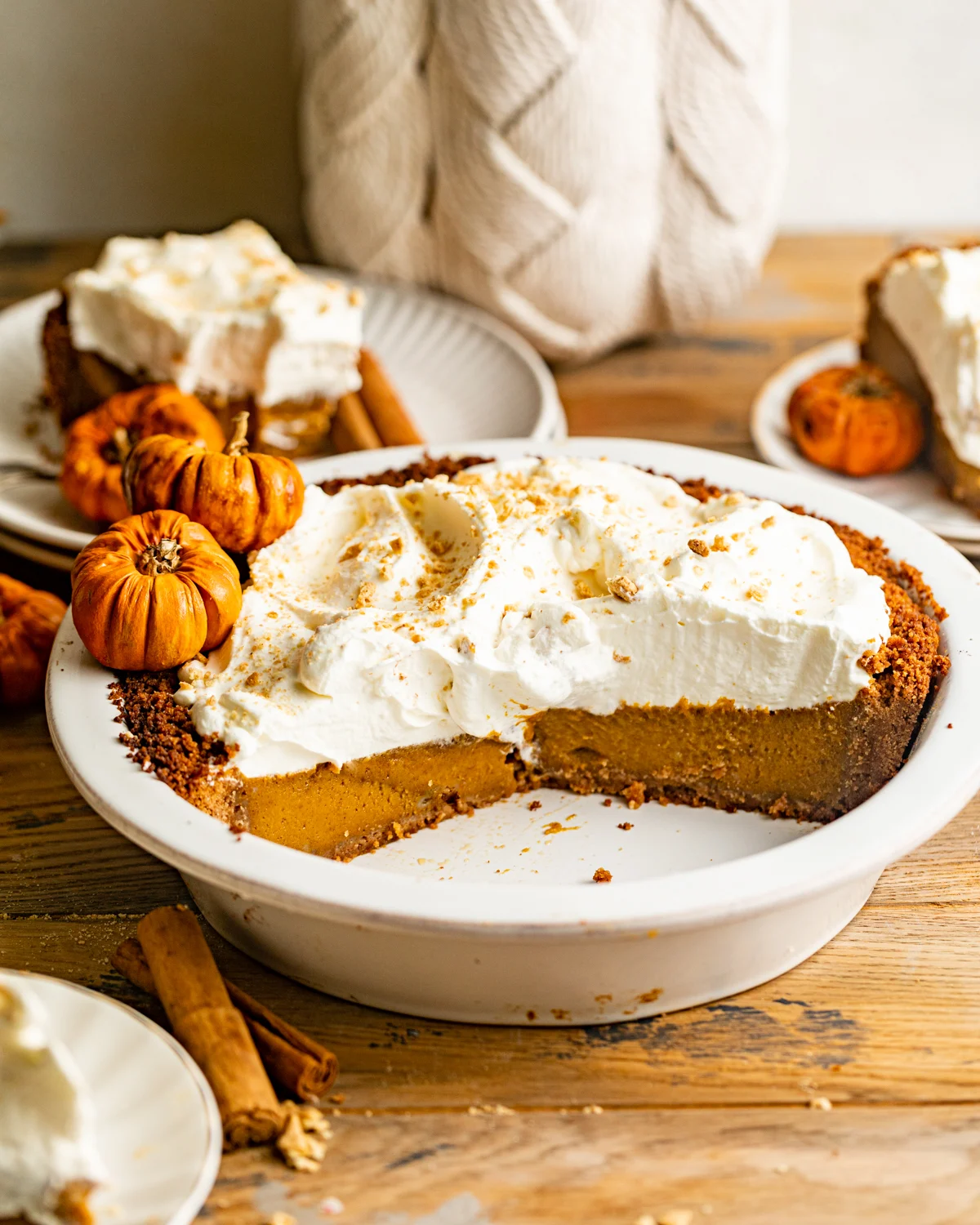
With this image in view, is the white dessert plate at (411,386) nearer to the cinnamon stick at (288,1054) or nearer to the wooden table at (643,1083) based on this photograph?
the wooden table at (643,1083)

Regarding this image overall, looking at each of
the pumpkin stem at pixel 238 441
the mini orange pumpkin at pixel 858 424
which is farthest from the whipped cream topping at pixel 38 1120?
the mini orange pumpkin at pixel 858 424

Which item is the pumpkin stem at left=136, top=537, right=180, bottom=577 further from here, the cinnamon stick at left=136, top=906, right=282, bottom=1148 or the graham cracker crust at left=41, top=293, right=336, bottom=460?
the graham cracker crust at left=41, top=293, right=336, bottom=460

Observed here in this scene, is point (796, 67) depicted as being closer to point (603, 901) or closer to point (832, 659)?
point (832, 659)

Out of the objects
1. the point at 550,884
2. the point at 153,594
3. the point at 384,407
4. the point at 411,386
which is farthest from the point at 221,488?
the point at 411,386

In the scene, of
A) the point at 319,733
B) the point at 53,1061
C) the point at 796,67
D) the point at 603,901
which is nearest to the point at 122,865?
the point at 319,733

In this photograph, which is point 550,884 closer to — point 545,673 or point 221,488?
point 545,673

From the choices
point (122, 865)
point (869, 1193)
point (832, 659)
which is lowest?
point (122, 865)
